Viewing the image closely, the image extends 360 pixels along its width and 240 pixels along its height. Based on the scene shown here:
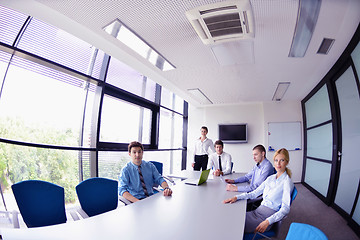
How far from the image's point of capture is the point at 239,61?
3.57m

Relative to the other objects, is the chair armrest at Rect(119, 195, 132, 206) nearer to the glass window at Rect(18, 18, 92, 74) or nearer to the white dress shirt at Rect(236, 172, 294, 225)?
the white dress shirt at Rect(236, 172, 294, 225)

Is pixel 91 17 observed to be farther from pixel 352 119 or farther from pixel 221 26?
pixel 352 119

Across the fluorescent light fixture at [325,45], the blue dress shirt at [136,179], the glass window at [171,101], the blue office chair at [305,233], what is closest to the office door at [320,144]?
the fluorescent light fixture at [325,45]

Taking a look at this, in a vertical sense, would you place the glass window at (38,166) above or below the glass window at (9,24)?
below

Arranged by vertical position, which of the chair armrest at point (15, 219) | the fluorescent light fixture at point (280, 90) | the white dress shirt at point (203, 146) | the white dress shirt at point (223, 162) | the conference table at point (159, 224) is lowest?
the chair armrest at point (15, 219)

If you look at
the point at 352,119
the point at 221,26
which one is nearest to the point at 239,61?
the point at 221,26

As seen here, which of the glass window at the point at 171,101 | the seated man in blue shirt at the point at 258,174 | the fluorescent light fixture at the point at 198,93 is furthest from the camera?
the glass window at the point at 171,101

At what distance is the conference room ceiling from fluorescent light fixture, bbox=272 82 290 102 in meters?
A: 0.33

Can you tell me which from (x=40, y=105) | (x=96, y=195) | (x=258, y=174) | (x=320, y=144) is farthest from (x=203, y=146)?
(x=40, y=105)

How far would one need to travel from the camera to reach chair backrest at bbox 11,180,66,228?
161 centimetres

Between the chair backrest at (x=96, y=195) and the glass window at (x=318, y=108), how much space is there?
4733 millimetres

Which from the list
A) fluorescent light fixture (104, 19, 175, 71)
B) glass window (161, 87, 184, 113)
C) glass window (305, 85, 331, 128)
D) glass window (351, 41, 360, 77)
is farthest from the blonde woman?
glass window (161, 87, 184, 113)

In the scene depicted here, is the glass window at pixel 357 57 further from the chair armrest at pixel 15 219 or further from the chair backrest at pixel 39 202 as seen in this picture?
the chair armrest at pixel 15 219

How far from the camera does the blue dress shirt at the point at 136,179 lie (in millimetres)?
2379
